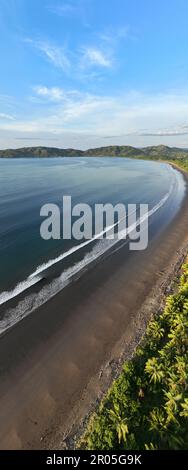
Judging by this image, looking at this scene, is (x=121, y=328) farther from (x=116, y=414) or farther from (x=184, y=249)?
(x=184, y=249)

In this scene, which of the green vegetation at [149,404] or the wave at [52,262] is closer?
the green vegetation at [149,404]

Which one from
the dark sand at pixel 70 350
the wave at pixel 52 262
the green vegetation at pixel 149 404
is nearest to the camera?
the green vegetation at pixel 149 404

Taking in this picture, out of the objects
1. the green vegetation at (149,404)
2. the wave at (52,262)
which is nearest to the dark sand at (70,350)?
the green vegetation at (149,404)

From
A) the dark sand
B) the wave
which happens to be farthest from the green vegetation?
the wave

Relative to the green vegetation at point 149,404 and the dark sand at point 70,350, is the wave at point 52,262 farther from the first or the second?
the green vegetation at point 149,404

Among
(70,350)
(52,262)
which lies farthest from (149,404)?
(52,262)

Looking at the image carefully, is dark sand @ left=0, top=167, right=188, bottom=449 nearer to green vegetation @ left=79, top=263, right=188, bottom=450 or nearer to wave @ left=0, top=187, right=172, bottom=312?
green vegetation @ left=79, top=263, right=188, bottom=450

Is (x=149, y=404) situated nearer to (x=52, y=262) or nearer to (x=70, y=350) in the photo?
(x=70, y=350)
